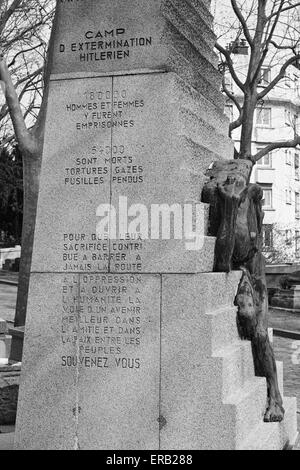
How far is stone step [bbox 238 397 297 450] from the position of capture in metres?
5.17

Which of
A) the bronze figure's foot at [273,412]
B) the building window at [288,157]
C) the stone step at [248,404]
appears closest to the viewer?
the stone step at [248,404]

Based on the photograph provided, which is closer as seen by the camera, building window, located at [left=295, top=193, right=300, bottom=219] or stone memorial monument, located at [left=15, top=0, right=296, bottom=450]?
stone memorial monument, located at [left=15, top=0, right=296, bottom=450]

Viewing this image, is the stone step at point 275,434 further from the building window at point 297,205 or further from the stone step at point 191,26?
the building window at point 297,205

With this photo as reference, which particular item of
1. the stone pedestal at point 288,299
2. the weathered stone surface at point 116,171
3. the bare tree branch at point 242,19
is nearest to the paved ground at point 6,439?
the weathered stone surface at point 116,171

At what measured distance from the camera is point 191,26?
6293 millimetres

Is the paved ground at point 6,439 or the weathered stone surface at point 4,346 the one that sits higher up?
the weathered stone surface at point 4,346

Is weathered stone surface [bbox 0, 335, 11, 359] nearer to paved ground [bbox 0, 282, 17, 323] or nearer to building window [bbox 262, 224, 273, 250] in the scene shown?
paved ground [bbox 0, 282, 17, 323]

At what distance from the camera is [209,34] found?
6.92m

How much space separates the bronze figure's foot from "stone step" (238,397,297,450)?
44 millimetres

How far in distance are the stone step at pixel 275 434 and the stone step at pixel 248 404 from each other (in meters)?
0.05

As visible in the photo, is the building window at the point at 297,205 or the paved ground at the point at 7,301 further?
the building window at the point at 297,205

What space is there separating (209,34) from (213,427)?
4.00 metres

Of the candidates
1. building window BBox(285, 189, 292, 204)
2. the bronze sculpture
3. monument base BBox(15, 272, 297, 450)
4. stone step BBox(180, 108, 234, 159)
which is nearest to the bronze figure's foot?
the bronze sculpture

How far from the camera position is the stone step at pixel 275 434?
17.0 ft
